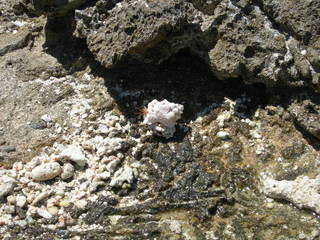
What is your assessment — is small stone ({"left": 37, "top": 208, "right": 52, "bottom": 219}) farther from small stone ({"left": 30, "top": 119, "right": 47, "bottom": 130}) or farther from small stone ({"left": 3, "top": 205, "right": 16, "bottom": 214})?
small stone ({"left": 30, "top": 119, "right": 47, "bottom": 130})

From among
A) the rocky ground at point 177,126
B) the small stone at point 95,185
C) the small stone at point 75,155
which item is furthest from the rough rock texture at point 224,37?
the small stone at point 95,185

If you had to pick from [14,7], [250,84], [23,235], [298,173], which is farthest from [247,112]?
[14,7]

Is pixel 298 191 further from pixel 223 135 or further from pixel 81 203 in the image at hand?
pixel 81 203

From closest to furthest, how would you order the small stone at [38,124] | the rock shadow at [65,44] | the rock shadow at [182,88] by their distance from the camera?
the small stone at [38,124] → the rock shadow at [182,88] → the rock shadow at [65,44]

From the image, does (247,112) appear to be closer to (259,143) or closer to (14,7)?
(259,143)

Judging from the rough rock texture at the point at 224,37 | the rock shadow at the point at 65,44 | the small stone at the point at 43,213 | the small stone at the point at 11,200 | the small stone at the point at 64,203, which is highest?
the rough rock texture at the point at 224,37

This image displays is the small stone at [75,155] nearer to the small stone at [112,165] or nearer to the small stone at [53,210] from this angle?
the small stone at [112,165]

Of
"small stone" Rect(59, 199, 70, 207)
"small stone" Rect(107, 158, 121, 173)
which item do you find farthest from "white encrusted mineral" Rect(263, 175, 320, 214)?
"small stone" Rect(59, 199, 70, 207)
